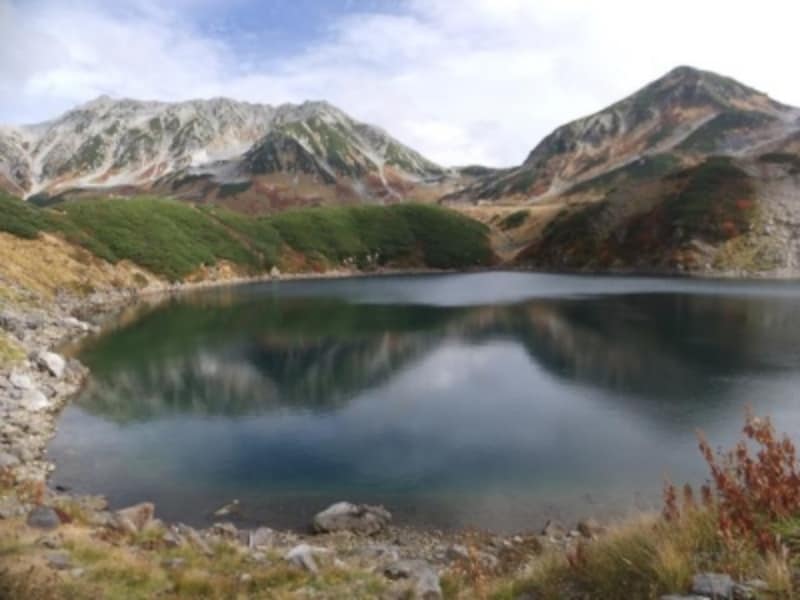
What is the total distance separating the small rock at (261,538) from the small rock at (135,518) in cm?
350

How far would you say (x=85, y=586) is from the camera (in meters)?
11.1

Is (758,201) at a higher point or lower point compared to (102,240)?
higher

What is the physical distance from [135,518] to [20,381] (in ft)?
73.1

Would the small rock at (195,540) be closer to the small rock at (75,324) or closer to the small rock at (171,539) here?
the small rock at (171,539)

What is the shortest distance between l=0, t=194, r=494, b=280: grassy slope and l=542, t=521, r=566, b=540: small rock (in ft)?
315

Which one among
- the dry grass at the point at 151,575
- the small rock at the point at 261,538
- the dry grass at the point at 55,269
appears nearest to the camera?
the dry grass at the point at 151,575

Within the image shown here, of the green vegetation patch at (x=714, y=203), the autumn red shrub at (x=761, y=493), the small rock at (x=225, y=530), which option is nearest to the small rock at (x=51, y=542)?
the small rock at (x=225, y=530)

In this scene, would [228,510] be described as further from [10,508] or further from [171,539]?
[10,508]

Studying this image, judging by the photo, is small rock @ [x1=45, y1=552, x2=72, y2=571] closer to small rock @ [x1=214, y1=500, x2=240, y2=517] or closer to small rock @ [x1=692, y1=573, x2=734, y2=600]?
small rock @ [x1=214, y1=500, x2=240, y2=517]

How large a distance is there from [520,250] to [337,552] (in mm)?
167473

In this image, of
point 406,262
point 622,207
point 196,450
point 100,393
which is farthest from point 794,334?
point 406,262

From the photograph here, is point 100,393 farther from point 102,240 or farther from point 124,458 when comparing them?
point 102,240

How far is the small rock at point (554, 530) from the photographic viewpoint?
19947mm

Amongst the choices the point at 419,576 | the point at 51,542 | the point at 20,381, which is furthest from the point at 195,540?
the point at 20,381
